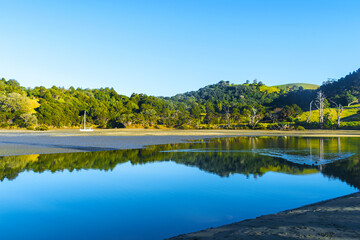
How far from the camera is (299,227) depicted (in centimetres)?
657

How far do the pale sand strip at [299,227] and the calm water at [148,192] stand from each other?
81cm

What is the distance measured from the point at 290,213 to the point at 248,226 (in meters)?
1.88

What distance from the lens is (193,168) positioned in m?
17.2

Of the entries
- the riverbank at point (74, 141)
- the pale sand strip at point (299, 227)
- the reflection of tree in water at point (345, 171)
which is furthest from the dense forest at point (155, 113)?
the pale sand strip at point (299, 227)

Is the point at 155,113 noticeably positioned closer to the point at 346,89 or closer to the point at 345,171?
the point at 346,89

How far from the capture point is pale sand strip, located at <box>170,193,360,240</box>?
6.03m

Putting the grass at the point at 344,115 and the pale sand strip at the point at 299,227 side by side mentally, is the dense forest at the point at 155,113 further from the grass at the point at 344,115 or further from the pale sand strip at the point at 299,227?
the pale sand strip at the point at 299,227

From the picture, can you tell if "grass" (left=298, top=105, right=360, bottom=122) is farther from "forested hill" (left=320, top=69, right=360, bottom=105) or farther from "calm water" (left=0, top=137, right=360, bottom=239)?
"calm water" (left=0, top=137, right=360, bottom=239)

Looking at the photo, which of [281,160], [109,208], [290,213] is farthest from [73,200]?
[281,160]

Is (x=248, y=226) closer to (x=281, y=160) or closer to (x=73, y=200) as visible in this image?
(x=73, y=200)

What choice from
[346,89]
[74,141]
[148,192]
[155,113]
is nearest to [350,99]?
[346,89]

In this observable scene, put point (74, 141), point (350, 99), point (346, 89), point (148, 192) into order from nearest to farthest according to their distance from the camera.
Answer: point (148, 192)
point (74, 141)
point (350, 99)
point (346, 89)

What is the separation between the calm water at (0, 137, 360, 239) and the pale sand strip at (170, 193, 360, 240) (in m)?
0.81

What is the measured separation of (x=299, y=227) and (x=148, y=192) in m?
6.54
